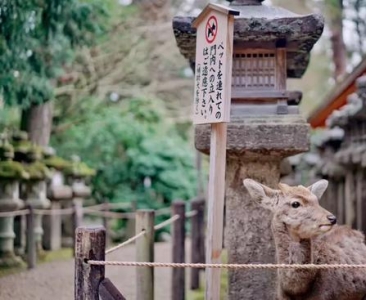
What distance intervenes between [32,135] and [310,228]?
9916 millimetres

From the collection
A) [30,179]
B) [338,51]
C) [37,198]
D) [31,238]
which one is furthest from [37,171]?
[338,51]

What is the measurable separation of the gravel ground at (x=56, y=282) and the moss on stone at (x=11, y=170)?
1.61 m

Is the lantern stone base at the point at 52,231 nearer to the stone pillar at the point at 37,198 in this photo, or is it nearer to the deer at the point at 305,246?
the stone pillar at the point at 37,198

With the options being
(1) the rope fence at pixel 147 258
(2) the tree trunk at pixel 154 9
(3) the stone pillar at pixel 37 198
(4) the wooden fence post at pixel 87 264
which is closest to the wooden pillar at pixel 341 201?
(1) the rope fence at pixel 147 258

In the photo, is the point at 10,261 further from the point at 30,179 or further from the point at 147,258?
the point at 147,258

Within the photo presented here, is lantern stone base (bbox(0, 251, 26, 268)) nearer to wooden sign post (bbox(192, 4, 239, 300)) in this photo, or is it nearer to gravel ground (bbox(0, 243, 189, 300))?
gravel ground (bbox(0, 243, 189, 300))

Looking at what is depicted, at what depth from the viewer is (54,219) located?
11695 mm

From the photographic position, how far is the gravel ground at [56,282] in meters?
7.40

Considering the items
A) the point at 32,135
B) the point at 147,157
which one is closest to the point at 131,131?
the point at 147,157

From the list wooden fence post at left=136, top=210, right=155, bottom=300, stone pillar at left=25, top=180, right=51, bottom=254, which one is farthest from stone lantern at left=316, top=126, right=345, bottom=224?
wooden fence post at left=136, top=210, right=155, bottom=300

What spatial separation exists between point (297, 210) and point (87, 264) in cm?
165

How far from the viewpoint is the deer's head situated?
4129 millimetres

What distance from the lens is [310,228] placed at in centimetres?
416

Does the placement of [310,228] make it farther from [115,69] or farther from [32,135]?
[115,69]
